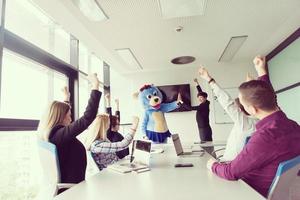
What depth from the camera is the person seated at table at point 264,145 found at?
1.06 meters

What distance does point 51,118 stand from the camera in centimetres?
152

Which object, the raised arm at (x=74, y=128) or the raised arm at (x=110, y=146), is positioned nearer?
the raised arm at (x=74, y=128)

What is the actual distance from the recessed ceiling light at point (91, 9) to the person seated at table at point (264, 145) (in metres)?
1.94

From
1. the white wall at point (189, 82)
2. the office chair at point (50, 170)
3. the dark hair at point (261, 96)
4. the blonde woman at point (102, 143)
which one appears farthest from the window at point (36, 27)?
the dark hair at point (261, 96)

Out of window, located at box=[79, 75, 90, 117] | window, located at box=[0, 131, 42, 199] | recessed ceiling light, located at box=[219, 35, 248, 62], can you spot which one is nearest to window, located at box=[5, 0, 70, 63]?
window, located at box=[79, 75, 90, 117]

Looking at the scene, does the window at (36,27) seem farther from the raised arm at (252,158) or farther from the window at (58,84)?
the raised arm at (252,158)

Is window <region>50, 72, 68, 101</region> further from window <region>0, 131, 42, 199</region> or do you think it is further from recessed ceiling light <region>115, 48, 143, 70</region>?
recessed ceiling light <region>115, 48, 143, 70</region>

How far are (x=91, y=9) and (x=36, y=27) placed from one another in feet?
2.54

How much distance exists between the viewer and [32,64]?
107 inches

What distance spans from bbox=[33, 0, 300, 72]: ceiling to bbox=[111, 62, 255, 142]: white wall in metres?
0.68

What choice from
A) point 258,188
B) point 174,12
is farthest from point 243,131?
point 174,12

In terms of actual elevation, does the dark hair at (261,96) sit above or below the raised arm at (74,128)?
above

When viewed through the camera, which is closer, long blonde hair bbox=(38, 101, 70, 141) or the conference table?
the conference table

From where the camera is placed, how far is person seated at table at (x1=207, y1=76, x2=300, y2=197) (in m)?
1.06
